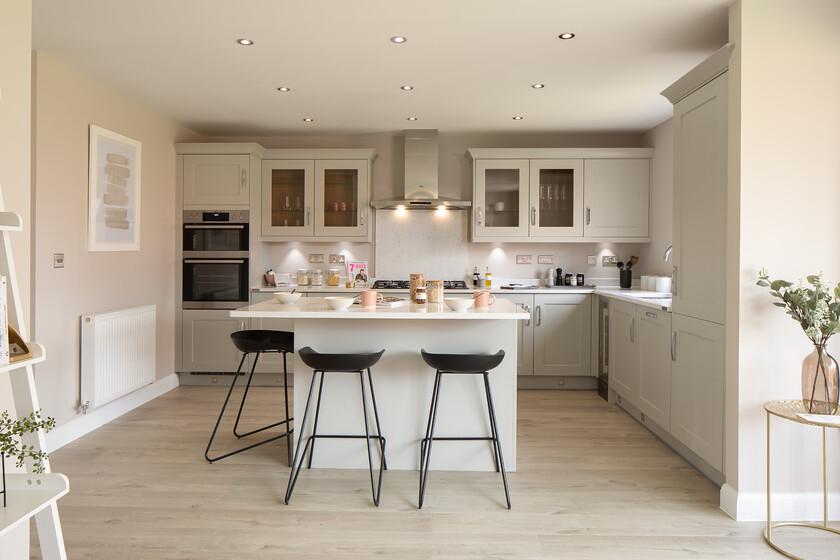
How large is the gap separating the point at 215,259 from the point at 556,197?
3.30 metres

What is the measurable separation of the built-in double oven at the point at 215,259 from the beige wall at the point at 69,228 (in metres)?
0.55

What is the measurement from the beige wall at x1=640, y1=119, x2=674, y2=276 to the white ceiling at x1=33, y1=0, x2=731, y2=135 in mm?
259

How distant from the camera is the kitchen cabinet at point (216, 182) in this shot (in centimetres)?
509

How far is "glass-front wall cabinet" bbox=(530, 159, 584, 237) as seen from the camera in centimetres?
521

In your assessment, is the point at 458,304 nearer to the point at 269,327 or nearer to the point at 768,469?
the point at 768,469

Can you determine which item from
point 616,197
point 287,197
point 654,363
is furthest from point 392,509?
point 616,197

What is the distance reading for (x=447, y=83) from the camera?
154 inches

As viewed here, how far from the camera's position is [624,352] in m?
4.28

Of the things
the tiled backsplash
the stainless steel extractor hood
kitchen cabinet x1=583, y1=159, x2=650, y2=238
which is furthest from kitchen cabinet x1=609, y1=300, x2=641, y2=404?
the stainless steel extractor hood

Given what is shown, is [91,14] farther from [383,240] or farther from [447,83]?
[383,240]

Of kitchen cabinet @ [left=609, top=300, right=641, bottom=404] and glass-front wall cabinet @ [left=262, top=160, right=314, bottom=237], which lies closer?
kitchen cabinet @ [left=609, top=300, right=641, bottom=404]

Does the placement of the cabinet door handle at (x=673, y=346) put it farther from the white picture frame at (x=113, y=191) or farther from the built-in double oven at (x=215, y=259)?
the white picture frame at (x=113, y=191)

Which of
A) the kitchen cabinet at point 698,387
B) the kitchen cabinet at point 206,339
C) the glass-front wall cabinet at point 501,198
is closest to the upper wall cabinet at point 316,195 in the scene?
the kitchen cabinet at point 206,339

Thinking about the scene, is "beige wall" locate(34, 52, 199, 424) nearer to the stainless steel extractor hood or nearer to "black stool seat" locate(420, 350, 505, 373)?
the stainless steel extractor hood
